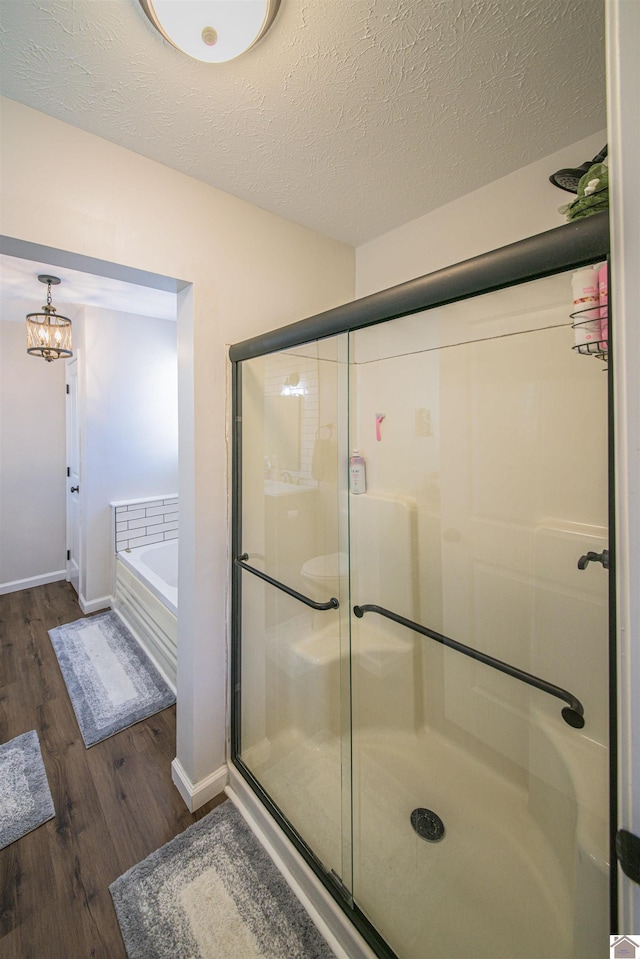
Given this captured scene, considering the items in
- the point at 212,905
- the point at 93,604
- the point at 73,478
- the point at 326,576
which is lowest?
the point at 212,905

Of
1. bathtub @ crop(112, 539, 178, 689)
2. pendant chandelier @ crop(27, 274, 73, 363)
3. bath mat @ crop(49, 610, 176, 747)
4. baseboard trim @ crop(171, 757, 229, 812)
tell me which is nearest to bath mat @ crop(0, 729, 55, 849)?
bath mat @ crop(49, 610, 176, 747)

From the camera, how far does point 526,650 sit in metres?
1.27

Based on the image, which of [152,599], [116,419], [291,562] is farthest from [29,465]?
[291,562]

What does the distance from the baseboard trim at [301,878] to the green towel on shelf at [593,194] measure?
195 centimetres

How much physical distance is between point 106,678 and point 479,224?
10.4ft

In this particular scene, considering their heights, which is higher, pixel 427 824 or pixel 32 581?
pixel 32 581

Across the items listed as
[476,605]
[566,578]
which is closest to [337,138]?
[566,578]

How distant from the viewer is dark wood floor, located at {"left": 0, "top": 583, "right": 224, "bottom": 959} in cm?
112

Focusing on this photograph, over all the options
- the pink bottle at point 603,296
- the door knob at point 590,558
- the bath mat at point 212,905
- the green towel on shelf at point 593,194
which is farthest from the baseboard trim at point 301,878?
the green towel on shelf at point 593,194

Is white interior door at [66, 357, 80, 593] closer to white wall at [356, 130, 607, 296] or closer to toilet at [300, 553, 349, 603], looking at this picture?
toilet at [300, 553, 349, 603]

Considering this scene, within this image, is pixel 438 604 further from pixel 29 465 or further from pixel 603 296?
pixel 29 465

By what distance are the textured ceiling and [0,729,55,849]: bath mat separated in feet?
8.27

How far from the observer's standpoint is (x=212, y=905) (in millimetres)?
1179

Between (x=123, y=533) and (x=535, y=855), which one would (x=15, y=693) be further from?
(x=535, y=855)
